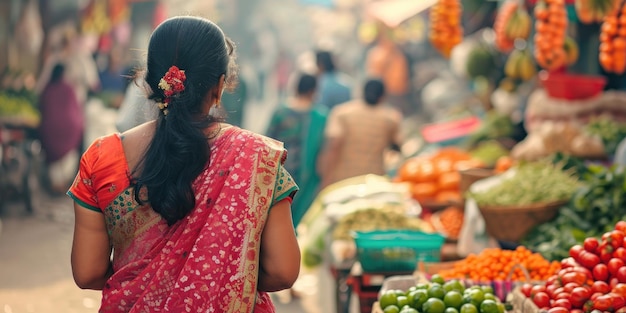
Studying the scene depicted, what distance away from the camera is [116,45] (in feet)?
61.7

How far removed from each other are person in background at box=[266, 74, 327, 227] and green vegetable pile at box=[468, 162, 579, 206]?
2689mm

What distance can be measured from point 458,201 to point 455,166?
3.54ft

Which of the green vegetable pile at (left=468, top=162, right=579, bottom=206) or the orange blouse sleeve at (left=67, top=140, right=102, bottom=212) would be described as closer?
the orange blouse sleeve at (left=67, top=140, right=102, bottom=212)

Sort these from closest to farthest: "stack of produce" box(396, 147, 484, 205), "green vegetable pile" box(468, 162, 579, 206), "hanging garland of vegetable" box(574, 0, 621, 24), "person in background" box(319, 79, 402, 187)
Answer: "green vegetable pile" box(468, 162, 579, 206) < "hanging garland of vegetable" box(574, 0, 621, 24) < "stack of produce" box(396, 147, 484, 205) < "person in background" box(319, 79, 402, 187)

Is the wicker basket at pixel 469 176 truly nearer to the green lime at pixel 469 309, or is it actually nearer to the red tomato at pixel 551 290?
the red tomato at pixel 551 290

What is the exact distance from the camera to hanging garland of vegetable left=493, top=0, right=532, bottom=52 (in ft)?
30.4

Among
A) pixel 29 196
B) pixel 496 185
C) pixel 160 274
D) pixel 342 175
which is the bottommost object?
pixel 29 196

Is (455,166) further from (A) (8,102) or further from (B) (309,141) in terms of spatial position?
(A) (8,102)

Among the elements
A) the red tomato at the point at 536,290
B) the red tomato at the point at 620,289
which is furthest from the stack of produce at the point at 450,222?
the red tomato at the point at 620,289

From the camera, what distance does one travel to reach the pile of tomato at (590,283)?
4.09 m

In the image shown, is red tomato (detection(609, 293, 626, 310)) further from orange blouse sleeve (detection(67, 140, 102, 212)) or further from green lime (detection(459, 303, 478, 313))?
orange blouse sleeve (detection(67, 140, 102, 212))

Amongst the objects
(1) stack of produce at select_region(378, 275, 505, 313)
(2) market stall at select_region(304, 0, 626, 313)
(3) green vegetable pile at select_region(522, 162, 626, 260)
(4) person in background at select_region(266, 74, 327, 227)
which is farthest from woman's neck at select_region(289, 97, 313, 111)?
(1) stack of produce at select_region(378, 275, 505, 313)

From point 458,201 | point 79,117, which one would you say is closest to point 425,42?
point 79,117

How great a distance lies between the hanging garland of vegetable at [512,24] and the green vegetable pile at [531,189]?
2671 millimetres
